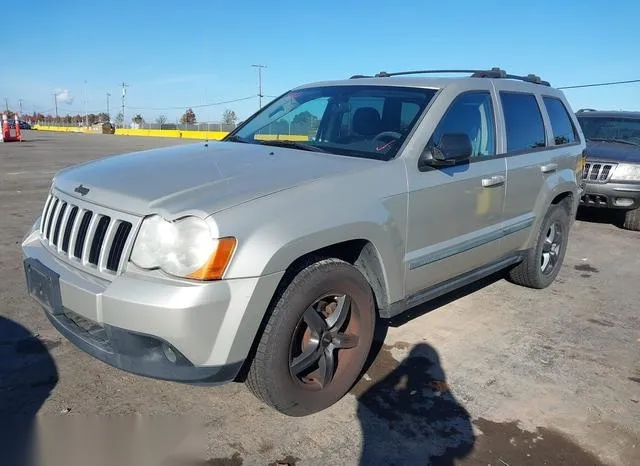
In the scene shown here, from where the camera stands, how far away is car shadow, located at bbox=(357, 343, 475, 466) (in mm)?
2680

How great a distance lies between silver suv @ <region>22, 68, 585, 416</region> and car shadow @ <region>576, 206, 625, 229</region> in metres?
5.54

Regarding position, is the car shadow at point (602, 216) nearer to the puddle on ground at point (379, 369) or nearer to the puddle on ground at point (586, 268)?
the puddle on ground at point (586, 268)

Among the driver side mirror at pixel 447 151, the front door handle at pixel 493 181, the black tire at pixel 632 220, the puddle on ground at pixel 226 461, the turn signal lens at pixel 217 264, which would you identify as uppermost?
the driver side mirror at pixel 447 151

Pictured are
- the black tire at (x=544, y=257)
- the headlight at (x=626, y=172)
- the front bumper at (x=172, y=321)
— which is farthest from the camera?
the headlight at (x=626, y=172)

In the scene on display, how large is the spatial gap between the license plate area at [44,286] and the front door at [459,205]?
2.00 meters

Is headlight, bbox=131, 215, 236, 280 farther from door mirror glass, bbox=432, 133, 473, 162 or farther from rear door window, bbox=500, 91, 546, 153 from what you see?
rear door window, bbox=500, 91, 546, 153

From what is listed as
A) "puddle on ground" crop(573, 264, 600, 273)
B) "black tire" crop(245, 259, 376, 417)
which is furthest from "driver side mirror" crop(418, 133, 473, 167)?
"puddle on ground" crop(573, 264, 600, 273)

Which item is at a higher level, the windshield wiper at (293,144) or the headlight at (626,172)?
the windshield wiper at (293,144)

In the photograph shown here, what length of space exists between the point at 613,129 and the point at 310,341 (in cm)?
871

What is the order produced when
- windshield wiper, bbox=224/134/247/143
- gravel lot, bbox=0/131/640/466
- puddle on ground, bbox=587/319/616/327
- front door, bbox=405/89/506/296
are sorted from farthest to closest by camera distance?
1. puddle on ground, bbox=587/319/616/327
2. windshield wiper, bbox=224/134/247/143
3. front door, bbox=405/89/506/296
4. gravel lot, bbox=0/131/640/466

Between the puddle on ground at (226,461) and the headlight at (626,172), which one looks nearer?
the puddle on ground at (226,461)

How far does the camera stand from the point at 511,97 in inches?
177

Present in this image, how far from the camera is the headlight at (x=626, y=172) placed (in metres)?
7.97

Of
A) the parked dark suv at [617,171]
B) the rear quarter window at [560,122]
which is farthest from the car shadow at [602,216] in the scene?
the rear quarter window at [560,122]
